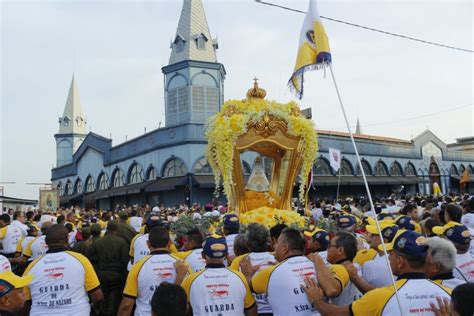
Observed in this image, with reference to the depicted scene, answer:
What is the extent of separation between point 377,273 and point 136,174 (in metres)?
31.6

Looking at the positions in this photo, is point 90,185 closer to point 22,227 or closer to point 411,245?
point 22,227

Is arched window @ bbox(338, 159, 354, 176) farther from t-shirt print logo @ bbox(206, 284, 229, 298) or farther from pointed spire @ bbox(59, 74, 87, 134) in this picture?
t-shirt print logo @ bbox(206, 284, 229, 298)

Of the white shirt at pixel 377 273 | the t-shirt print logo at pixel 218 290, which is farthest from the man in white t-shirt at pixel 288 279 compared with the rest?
the white shirt at pixel 377 273

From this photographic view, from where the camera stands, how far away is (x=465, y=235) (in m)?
4.56

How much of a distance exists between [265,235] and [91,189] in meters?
40.1

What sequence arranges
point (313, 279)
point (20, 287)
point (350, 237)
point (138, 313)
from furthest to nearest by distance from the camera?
point (138, 313)
point (350, 237)
point (313, 279)
point (20, 287)

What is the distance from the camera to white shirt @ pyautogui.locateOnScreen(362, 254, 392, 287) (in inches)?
175

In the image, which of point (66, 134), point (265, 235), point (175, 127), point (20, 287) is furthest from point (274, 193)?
point (66, 134)

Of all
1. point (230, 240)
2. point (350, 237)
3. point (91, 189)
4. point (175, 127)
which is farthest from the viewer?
point (91, 189)

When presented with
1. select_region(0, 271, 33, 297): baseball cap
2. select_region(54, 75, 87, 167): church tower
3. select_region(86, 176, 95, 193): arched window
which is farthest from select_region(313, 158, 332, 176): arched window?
select_region(0, 271, 33, 297): baseball cap

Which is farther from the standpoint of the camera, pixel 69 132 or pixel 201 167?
pixel 69 132

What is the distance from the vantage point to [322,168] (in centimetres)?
3591

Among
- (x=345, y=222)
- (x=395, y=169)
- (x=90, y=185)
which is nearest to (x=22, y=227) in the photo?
(x=345, y=222)

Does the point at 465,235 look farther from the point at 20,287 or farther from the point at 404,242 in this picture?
the point at 20,287
